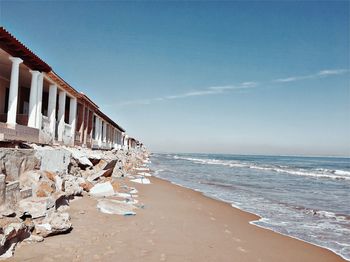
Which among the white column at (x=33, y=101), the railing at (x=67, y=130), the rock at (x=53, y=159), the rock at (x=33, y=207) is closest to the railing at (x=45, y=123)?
the white column at (x=33, y=101)

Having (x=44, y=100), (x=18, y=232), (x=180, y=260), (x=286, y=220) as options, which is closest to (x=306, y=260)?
(x=180, y=260)

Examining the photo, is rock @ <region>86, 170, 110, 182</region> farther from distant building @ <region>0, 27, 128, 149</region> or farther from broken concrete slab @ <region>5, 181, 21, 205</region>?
broken concrete slab @ <region>5, 181, 21, 205</region>

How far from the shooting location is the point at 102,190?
11.0 metres

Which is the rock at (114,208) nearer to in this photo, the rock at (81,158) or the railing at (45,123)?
the rock at (81,158)

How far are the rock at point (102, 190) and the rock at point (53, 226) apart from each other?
4.08 metres

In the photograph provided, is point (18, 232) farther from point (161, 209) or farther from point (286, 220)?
point (286, 220)

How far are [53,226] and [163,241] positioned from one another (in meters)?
2.38

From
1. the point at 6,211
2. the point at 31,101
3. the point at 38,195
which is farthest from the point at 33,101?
the point at 6,211

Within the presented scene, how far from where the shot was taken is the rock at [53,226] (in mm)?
6152

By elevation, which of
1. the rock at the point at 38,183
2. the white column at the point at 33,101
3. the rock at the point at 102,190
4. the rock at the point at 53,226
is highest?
the white column at the point at 33,101

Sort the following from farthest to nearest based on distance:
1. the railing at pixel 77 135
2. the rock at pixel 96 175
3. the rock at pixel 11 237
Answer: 1. the railing at pixel 77 135
2. the rock at pixel 96 175
3. the rock at pixel 11 237

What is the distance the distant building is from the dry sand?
369 centimetres

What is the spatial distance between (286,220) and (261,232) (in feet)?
7.81

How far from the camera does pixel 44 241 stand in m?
5.99
